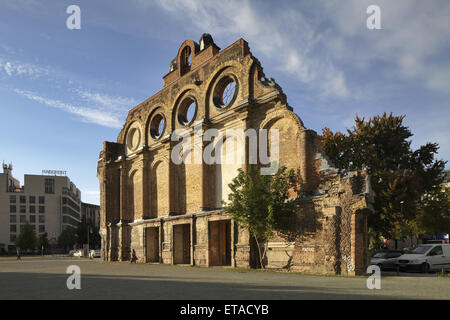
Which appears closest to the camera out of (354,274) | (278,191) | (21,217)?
(354,274)

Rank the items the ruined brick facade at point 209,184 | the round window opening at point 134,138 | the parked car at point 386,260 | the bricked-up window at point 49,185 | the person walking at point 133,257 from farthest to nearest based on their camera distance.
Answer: the bricked-up window at point 49,185, the round window opening at point 134,138, the person walking at point 133,257, the parked car at point 386,260, the ruined brick facade at point 209,184

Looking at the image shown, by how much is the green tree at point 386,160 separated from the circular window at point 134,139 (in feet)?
49.8

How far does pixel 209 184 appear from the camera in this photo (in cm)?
2275

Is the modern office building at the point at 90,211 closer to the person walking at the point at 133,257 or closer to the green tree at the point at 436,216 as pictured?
the person walking at the point at 133,257

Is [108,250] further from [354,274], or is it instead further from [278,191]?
[354,274]

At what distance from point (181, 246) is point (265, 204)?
10.5 m

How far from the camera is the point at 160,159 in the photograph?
27.7m

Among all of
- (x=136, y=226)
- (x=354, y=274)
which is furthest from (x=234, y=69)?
(x=136, y=226)

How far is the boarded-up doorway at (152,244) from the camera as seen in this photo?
27920mm

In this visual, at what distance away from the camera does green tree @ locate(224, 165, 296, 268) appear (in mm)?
16688

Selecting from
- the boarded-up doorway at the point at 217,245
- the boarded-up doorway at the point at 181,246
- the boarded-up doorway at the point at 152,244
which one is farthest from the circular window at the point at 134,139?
the boarded-up doorway at the point at 217,245

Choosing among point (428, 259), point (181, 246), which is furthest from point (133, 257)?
point (428, 259)

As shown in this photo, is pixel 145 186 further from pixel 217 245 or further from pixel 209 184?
pixel 217 245
